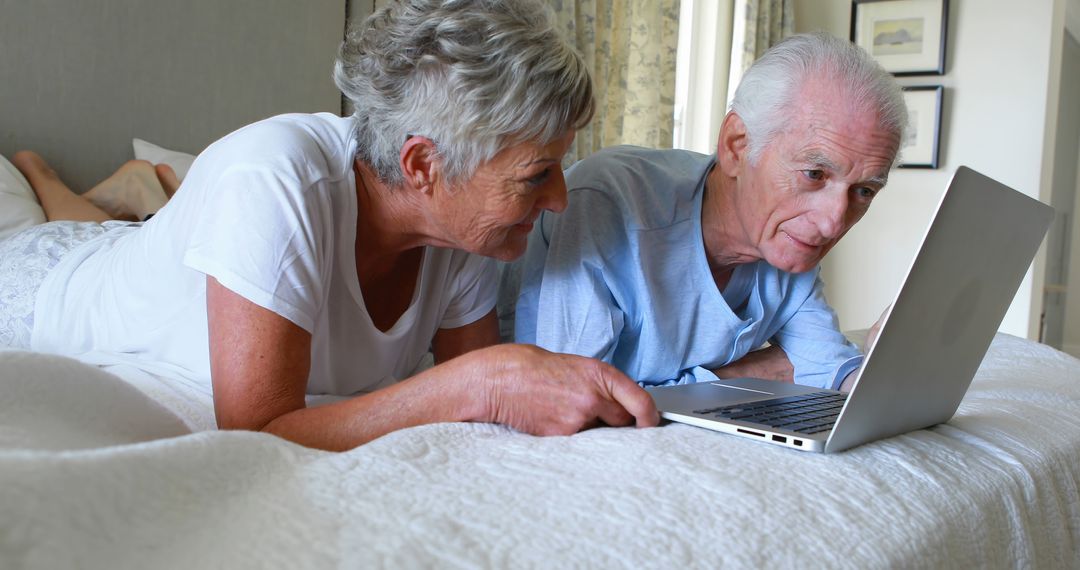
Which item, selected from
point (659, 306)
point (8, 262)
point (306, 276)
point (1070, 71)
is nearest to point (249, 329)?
point (306, 276)

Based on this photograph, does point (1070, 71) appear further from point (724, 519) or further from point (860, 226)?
point (724, 519)

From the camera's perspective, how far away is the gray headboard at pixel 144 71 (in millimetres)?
1686

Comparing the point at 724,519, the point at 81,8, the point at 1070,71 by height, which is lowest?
the point at 724,519

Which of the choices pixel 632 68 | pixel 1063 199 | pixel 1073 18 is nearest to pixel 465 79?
pixel 632 68

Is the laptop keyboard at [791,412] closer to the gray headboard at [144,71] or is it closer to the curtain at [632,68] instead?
the gray headboard at [144,71]

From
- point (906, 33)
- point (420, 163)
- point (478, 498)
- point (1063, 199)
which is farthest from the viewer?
point (1063, 199)

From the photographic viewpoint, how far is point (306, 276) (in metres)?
0.92

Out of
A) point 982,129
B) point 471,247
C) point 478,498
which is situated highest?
point 982,129

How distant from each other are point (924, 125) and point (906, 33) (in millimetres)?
512

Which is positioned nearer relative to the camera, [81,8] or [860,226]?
[81,8]

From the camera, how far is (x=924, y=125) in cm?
460

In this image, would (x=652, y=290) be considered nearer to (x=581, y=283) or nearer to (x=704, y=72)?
(x=581, y=283)

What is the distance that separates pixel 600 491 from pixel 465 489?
9cm

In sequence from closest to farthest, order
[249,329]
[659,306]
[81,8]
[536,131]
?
[249,329] → [536,131] → [659,306] → [81,8]
